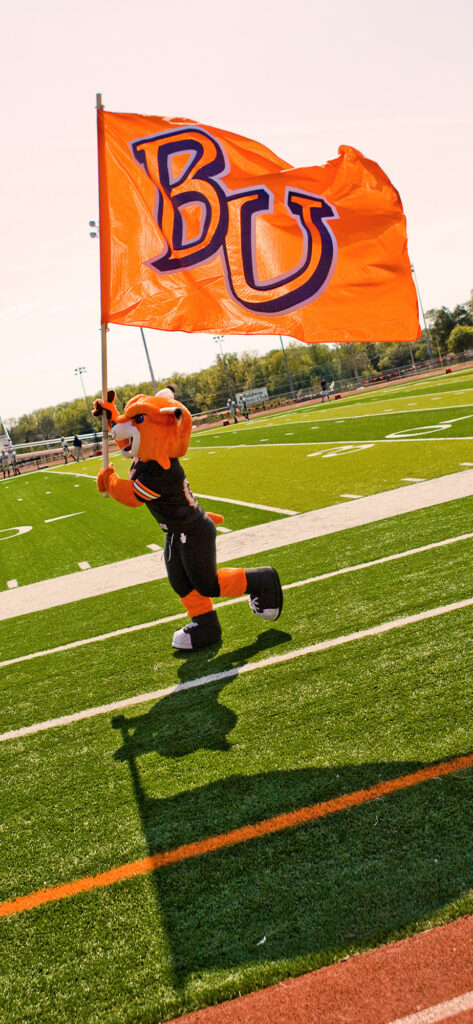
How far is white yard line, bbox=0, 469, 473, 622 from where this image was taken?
9.20 metres

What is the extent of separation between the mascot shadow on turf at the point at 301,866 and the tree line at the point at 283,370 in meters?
45.8

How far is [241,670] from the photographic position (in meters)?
5.35

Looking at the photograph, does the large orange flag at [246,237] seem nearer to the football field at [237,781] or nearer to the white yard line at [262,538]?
the football field at [237,781]

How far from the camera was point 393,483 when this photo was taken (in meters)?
11.7

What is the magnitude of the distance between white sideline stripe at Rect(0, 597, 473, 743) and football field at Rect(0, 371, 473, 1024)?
0.8 inches

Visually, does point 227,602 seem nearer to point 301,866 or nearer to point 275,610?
point 275,610

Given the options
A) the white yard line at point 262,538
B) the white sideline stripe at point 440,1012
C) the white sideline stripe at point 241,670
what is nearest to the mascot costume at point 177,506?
the white sideline stripe at point 241,670

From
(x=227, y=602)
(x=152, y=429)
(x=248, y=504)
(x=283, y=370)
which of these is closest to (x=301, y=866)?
(x=152, y=429)

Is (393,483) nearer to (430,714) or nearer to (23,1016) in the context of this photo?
(430,714)

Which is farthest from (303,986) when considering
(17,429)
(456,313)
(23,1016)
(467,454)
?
(17,429)

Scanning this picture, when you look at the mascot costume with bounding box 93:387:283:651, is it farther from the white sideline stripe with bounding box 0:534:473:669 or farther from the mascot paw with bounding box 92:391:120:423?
the white sideline stripe with bounding box 0:534:473:669

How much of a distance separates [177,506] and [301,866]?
10.7ft

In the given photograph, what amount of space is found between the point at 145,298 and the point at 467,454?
27.1ft

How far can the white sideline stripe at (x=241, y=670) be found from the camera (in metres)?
5.13
